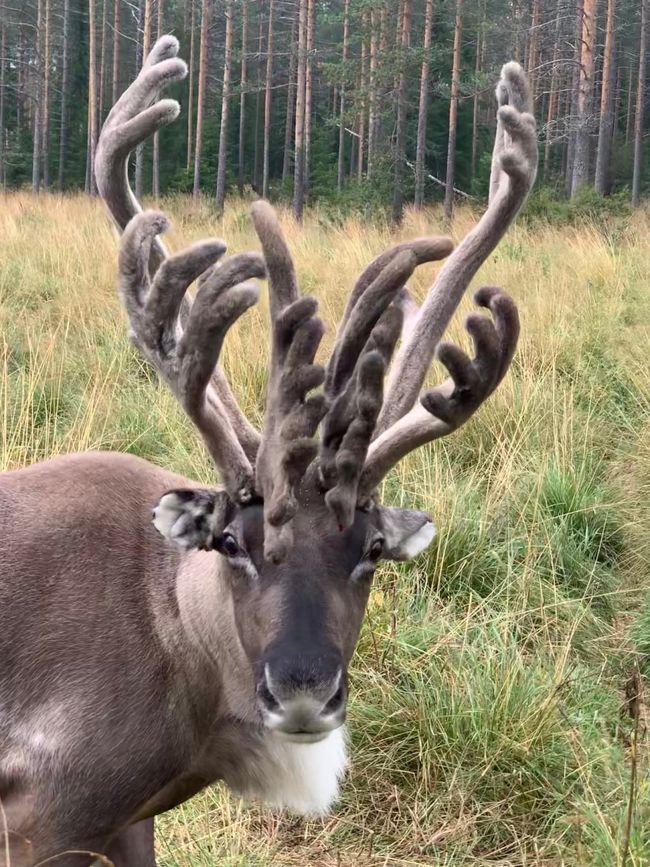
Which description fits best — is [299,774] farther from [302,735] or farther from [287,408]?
[287,408]

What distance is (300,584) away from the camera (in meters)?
2.04

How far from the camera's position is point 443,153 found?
37.1 m

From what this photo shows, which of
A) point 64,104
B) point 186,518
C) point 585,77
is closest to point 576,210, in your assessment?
point 585,77

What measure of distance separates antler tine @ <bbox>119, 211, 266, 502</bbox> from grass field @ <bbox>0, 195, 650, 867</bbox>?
117cm

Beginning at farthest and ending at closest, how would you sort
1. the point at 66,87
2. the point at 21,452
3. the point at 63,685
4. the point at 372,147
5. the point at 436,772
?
1. the point at 66,87
2. the point at 372,147
3. the point at 21,452
4. the point at 436,772
5. the point at 63,685

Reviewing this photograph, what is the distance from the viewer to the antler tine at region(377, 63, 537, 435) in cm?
252

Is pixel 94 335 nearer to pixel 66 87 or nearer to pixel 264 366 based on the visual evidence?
pixel 264 366

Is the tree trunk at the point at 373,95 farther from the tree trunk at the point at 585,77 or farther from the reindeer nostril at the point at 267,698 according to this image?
the reindeer nostril at the point at 267,698

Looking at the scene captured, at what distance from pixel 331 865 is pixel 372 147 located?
22006 millimetres

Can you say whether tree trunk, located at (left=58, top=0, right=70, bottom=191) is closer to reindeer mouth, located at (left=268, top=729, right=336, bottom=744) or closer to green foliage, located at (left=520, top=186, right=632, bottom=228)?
green foliage, located at (left=520, top=186, right=632, bottom=228)

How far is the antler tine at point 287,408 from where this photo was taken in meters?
1.95

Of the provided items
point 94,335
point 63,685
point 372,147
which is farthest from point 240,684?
point 372,147

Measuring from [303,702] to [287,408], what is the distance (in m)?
0.61

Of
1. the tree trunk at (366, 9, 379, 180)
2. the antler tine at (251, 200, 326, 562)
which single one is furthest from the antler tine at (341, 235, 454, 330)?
the tree trunk at (366, 9, 379, 180)
